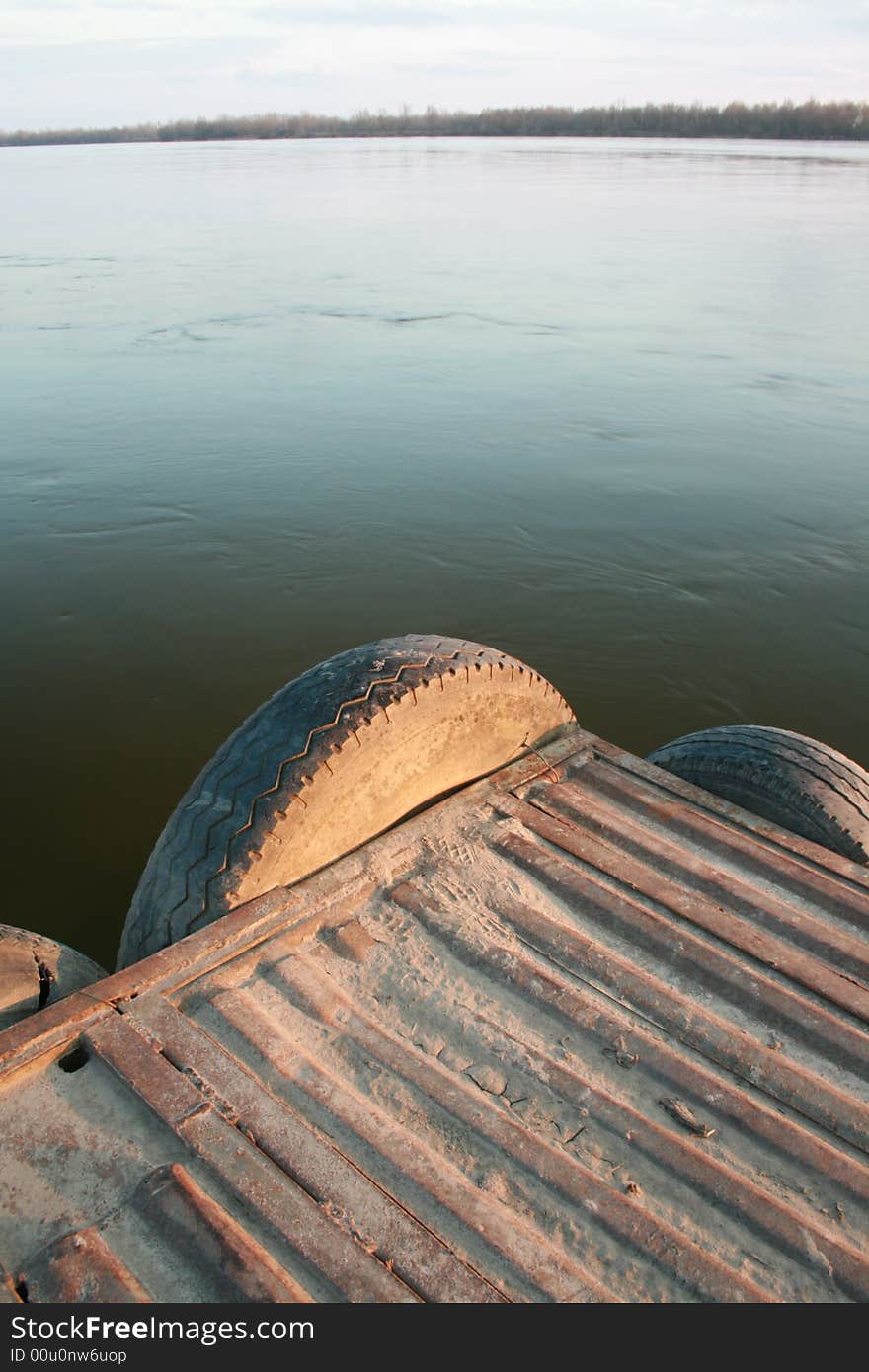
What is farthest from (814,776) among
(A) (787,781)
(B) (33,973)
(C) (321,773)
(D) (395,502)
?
(D) (395,502)

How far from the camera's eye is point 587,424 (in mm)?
11164

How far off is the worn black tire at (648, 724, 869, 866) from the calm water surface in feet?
5.40

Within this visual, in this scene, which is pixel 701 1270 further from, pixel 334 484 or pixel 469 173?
pixel 469 173

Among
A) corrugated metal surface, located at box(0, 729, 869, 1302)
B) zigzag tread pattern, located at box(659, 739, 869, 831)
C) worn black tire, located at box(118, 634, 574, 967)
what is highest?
worn black tire, located at box(118, 634, 574, 967)

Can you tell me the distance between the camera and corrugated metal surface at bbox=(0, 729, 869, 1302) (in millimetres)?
2279

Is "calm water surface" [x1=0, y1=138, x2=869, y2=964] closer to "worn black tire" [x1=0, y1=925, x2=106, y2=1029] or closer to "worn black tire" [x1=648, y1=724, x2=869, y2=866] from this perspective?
"worn black tire" [x1=0, y1=925, x2=106, y2=1029]

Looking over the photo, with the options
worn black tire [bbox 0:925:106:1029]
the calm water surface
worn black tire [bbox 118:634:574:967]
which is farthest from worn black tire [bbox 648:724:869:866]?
worn black tire [bbox 0:925:106:1029]

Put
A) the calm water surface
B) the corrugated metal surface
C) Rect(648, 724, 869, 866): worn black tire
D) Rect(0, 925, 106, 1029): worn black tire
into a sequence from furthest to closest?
1. the calm water surface
2. Rect(648, 724, 869, 866): worn black tire
3. Rect(0, 925, 106, 1029): worn black tire
4. the corrugated metal surface

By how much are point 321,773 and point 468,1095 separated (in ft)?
3.95

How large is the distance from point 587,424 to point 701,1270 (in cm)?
994

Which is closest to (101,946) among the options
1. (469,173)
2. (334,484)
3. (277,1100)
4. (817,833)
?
(277,1100)

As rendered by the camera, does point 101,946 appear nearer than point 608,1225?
No

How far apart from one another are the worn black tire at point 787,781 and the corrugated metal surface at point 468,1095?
0.33 m

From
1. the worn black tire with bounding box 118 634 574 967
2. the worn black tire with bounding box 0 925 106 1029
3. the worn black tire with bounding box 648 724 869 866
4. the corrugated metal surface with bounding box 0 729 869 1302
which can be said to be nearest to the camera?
the corrugated metal surface with bounding box 0 729 869 1302
